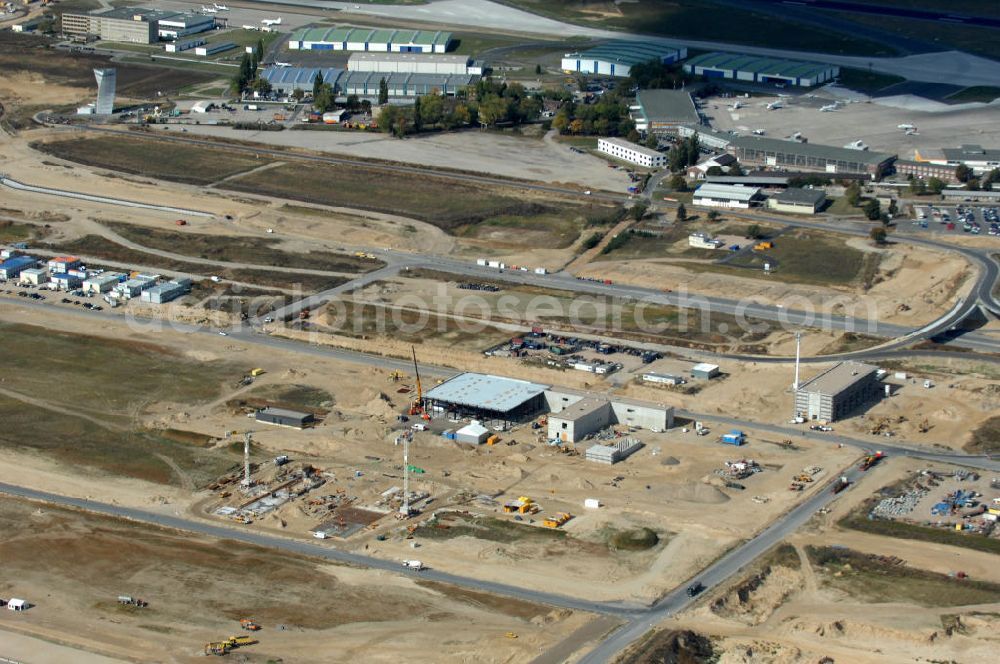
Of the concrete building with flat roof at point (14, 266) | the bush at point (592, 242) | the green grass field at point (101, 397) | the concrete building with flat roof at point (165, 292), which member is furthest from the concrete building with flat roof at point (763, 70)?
the green grass field at point (101, 397)

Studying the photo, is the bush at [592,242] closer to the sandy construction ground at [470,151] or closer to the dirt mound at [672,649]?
the sandy construction ground at [470,151]

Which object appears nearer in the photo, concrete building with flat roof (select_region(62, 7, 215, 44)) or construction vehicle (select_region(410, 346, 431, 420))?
construction vehicle (select_region(410, 346, 431, 420))

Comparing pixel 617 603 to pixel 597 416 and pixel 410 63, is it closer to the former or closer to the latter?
pixel 597 416

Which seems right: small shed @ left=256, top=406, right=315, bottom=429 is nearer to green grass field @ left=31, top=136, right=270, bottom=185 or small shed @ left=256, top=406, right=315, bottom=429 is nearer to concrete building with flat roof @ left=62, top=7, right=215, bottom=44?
green grass field @ left=31, top=136, right=270, bottom=185

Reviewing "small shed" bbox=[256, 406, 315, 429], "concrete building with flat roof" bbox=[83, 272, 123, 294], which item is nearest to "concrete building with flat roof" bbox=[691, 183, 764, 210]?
"concrete building with flat roof" bbox=[83, 272, 123, 294]

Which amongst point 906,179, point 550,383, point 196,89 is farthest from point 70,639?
point 196,89

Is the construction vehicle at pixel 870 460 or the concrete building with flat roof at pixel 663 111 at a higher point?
the concrete building with flat roof at pixel 663 111
